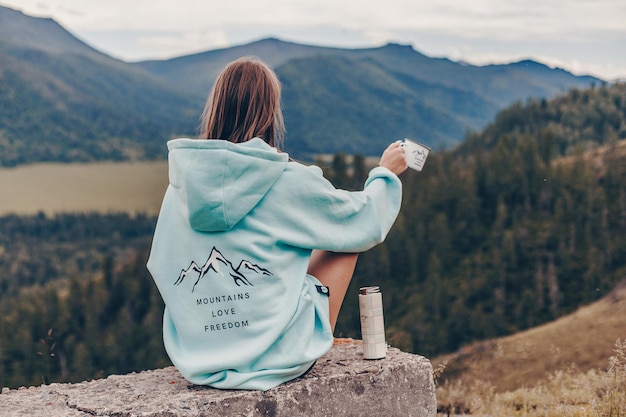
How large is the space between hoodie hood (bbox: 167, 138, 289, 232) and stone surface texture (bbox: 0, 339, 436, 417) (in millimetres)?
896

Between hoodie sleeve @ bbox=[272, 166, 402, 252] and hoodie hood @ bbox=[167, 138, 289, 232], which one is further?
hoodie sleeve @ bbox=[272, 166, 402, 252]

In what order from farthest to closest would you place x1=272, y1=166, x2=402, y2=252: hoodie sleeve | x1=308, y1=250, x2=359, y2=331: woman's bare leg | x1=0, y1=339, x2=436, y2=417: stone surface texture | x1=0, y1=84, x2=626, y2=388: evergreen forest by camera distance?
1. x1=0, y1=84, x2=626, y2=388: evergreen forest
2. x1=308, y1=250, x2=359, y2=331: woman's bare leg
3. x1=272, y1=166, x2=402, y2=252: hoodie sleeve
4. x1=0, y1=339, x2=436, y2=417: stone surface texture

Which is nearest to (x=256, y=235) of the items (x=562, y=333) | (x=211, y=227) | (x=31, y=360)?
(x=211, y=227)

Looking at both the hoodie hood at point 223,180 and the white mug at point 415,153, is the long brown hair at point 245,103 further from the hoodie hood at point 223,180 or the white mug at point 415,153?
the white mug at point 415,153

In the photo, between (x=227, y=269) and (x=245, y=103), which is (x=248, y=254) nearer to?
(x=227, y=269)

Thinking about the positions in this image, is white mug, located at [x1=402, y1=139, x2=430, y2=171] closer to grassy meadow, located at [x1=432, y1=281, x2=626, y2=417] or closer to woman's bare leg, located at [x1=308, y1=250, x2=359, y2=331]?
woman's bare leg, located at [x1=308, y1=250, x2=359, y2=331]

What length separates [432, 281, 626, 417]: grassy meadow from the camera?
18.8 feet

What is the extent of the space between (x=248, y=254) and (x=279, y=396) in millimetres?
754

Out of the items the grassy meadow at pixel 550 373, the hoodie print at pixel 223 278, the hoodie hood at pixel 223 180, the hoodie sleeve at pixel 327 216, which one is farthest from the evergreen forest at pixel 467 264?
the hoodie hood at pixel 223 180

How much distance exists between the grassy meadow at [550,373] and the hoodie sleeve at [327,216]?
5.69ft

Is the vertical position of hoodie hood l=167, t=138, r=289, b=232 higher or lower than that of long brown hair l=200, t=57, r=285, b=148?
lower

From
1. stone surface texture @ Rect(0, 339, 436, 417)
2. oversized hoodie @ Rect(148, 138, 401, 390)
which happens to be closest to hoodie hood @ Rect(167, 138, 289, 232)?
oversized hoodie @ Rect(148, 138, 401, 390)

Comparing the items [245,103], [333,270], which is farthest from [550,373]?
[245,103]

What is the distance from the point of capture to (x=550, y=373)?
33.0ft
